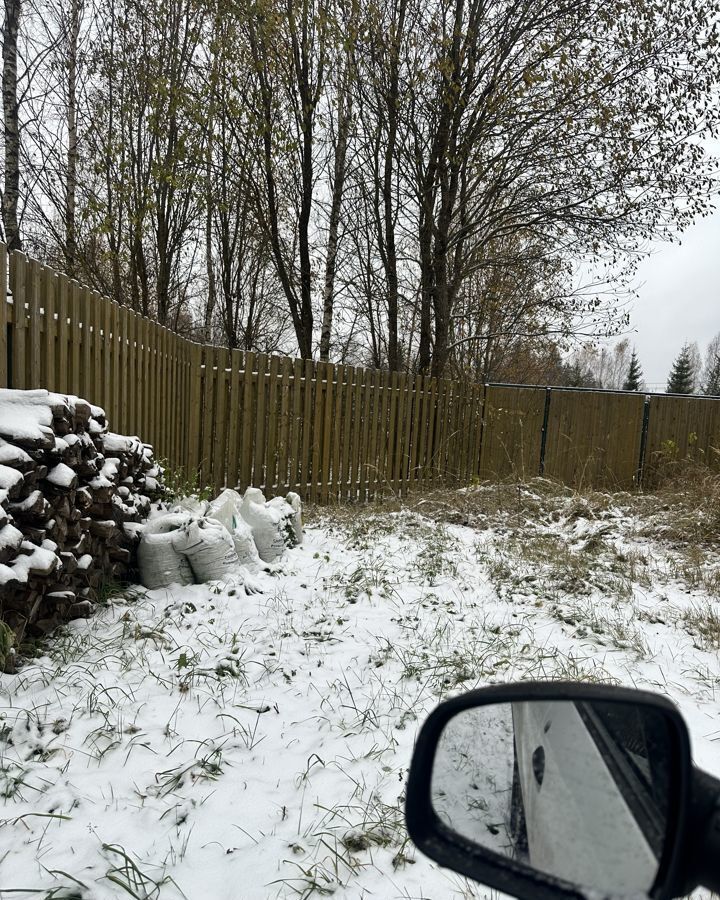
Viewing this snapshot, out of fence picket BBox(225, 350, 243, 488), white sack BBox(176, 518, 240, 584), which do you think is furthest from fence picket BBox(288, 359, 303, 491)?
white sack BBox(176, 518, 240, 584)

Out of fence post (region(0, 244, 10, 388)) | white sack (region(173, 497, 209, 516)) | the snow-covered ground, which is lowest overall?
the snow-covered ground

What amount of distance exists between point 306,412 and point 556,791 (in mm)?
7107

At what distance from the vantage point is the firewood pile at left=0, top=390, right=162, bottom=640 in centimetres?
277

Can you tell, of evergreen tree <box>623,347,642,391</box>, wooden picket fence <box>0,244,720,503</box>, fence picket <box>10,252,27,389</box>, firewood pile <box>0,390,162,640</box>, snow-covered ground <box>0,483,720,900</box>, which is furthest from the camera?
evergreen tree <box>623,347,642,391</box>

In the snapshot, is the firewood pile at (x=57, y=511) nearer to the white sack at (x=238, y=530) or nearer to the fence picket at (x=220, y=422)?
the white sack at (x=238, y=530)

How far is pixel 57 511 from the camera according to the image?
10.3ft

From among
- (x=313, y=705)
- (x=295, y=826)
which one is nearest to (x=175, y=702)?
(x=313, y=705)

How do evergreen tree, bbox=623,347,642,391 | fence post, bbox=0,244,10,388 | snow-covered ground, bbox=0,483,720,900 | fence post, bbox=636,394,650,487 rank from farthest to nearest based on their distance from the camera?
evergreen tree, bbox=623,347,642,391 < fence post, bbox=636,394,650,487 < fence post, bbox=0,244,10,388 < snow-covered ground, bbox=0,483,720,900

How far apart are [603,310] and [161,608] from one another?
1006 centimetres

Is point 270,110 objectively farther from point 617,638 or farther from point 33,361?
point 617,638

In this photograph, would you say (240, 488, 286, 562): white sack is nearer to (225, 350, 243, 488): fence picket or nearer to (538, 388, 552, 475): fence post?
A: (225, 350, 243, 488): fence picket

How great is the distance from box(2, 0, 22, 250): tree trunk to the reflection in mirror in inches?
384

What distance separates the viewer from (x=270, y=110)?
363 inches

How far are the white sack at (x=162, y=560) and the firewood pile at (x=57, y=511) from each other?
13cm
